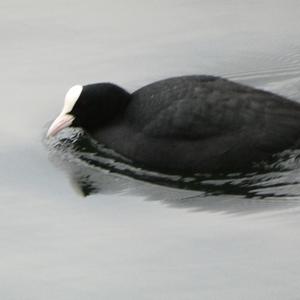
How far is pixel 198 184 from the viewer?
8.36m

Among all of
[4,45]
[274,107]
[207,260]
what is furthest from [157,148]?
[4,45]

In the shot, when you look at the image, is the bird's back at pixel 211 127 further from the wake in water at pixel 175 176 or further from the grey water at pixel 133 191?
the grey water at pixel 133 191

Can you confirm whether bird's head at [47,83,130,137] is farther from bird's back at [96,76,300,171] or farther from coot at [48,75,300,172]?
bird's back at [96,76,300,171]

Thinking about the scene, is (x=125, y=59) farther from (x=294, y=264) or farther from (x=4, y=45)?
(x=294, y=264)

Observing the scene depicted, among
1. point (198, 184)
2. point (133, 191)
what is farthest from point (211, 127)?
point (133, 191)

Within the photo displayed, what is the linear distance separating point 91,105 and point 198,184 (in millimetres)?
1237

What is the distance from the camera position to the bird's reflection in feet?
26.5

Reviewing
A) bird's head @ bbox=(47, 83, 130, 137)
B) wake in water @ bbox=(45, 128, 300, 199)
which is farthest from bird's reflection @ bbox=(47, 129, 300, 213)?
bird's head @ bbox=(47, 83, 130, 137)

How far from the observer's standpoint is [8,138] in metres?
9.28

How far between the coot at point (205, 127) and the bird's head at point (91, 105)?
0.25 m

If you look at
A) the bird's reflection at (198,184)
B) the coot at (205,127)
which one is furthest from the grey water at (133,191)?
the coot at (205,127)

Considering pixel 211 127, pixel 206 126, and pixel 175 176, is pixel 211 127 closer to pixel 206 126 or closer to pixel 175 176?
pixel 206 126

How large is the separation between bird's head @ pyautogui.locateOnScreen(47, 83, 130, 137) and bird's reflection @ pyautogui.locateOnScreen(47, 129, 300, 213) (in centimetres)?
33

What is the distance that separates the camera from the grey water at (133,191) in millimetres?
7211
